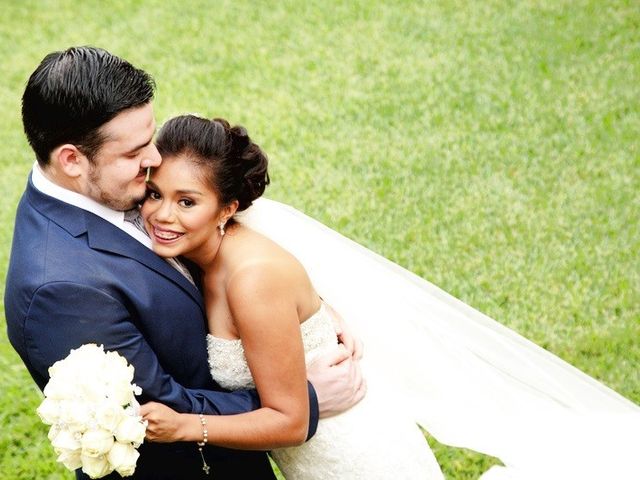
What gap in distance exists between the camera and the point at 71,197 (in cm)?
315

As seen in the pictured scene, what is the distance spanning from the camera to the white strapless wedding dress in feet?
11.7

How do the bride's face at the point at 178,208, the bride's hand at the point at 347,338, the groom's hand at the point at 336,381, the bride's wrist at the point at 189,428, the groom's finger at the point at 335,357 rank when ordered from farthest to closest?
the bride's hand at the point at 347,338, the groom's finger at the point at 335,357, the groom's hand at the point at 336,381, the bride's face at the point at 178,208, the bride's wrist at the point at 189,428

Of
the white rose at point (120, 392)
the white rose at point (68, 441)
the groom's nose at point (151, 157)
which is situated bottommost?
the white rose at point (68, 441)

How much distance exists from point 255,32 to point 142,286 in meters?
8.61

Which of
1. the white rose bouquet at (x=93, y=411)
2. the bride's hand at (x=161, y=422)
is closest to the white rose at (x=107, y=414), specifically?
the white rose bouquet at (x=93, y=411)

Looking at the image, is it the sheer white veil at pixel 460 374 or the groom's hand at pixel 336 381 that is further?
the sheer white veil at pixel 460 374

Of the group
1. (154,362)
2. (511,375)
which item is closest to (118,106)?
(154,362)

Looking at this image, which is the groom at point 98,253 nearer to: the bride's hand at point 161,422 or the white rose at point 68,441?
the bride's hand at point 161,422

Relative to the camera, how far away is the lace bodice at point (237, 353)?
3357mm

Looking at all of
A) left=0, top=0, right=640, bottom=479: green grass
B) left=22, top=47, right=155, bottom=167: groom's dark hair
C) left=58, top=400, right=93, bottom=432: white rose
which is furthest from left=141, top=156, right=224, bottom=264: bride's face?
left=0, top=0, right=640, bottom=479: green grass

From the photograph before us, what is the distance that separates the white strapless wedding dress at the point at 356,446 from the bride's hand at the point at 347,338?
0.17 m

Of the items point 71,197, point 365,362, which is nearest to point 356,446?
point 365,362

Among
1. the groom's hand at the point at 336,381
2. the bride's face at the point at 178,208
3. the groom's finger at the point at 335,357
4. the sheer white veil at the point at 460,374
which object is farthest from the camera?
the sheer white veil at the point at 460,374

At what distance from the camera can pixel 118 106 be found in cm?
311
